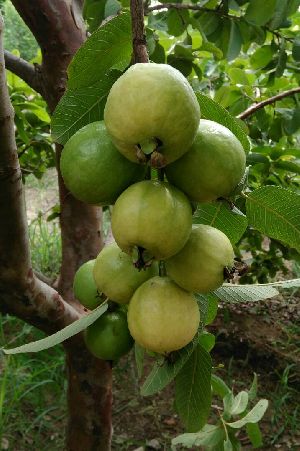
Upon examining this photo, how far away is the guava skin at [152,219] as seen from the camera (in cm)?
52

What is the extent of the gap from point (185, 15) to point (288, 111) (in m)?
0.51

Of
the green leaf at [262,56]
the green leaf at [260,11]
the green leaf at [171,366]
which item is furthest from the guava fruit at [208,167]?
the green leaf at [262,56]

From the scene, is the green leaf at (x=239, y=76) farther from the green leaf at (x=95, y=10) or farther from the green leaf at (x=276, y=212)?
the green leaf at (x=276, y=212)

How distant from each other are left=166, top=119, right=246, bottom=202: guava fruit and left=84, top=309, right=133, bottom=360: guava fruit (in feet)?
1.57

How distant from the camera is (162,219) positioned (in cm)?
52

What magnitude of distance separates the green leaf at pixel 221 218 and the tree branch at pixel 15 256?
414mm

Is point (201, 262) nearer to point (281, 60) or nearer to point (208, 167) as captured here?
point (208, 167)

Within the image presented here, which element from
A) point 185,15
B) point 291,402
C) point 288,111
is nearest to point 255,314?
point 291,402

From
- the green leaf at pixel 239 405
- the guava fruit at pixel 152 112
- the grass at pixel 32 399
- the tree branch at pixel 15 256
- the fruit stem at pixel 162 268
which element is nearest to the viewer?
the guava fruit at pixel 152 112

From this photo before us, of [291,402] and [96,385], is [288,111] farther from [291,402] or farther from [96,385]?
[291,402]

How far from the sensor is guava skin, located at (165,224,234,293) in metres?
0.58

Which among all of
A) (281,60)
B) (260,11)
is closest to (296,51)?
(281,60)

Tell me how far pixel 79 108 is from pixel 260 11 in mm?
948

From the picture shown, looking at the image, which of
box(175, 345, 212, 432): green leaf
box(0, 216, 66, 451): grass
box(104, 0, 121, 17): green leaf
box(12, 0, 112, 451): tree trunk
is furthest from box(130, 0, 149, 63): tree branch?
box(0, 216, 66, 451): grass
